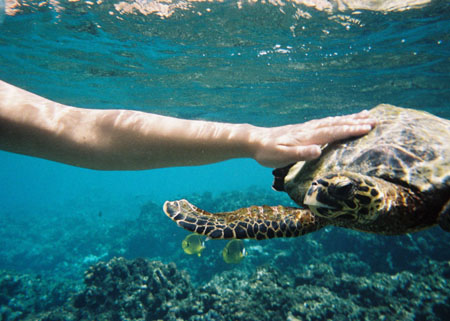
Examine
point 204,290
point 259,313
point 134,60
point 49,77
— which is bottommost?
point 204,290

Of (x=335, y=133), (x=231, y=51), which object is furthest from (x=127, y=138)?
(x=231, y=51)

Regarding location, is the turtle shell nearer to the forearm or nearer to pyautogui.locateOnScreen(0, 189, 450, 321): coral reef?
the forearm

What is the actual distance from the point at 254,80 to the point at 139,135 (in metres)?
12.4

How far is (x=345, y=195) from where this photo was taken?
6.23ft

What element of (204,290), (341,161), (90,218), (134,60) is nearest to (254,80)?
(134,60)

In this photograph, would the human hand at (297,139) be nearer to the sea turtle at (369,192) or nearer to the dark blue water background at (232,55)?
the sea turtle at (369,192)

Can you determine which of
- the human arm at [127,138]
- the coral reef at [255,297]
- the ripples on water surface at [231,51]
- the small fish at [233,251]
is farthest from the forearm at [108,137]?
the ripples on water surface at [231,51]

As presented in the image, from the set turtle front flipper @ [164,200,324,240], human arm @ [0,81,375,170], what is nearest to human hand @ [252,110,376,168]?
human arm @ [0,81,375,170]

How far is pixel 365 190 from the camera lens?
6.31 feet

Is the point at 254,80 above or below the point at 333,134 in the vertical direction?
below

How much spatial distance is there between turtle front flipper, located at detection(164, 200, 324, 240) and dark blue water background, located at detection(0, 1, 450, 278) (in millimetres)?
7802

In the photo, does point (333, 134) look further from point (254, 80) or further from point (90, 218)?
point (90, 218)

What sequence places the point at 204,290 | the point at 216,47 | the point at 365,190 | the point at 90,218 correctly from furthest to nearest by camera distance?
the point at 90,218
the point at 216,47
the point at 204,290
the point at 365,190

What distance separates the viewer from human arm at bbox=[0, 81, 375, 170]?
1743 mm
